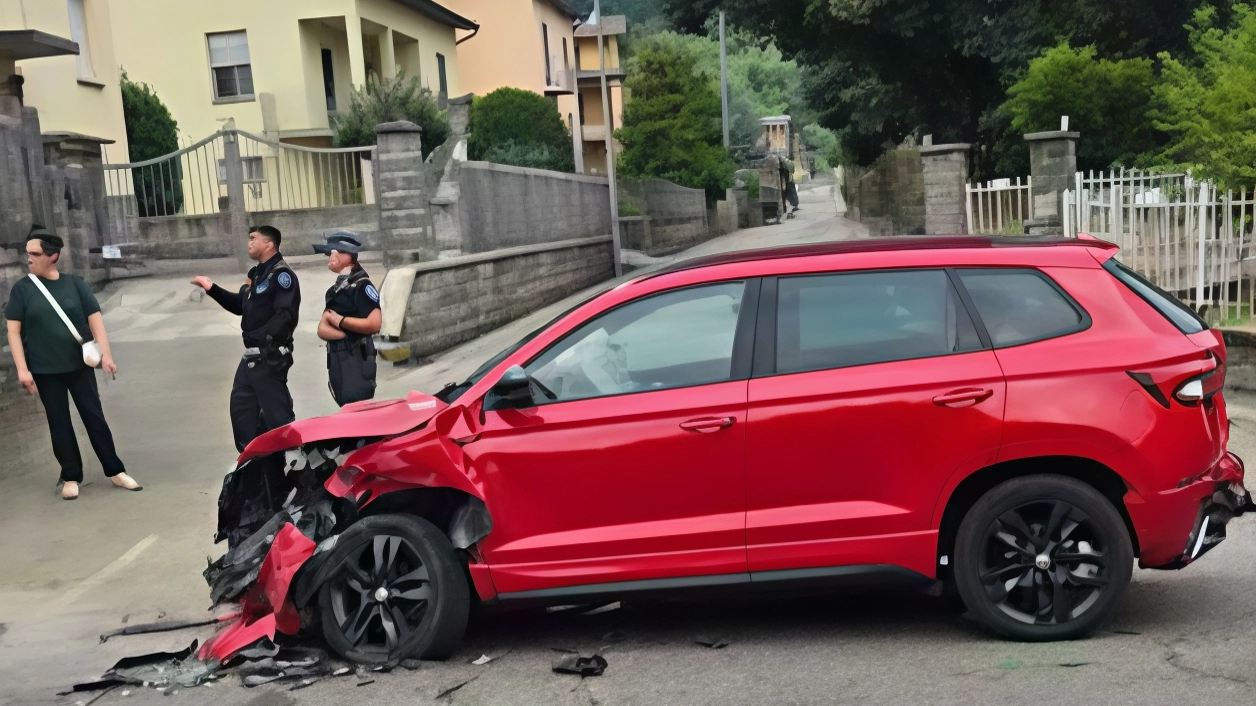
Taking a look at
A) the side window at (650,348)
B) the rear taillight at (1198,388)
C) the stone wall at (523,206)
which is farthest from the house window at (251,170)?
the rear taillight at (1198,388)

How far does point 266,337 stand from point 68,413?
72.5 inches

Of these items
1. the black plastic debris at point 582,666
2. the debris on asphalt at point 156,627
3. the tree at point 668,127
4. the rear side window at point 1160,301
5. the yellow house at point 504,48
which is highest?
the yellow house at point 504,48

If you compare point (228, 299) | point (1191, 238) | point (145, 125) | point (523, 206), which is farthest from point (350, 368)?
point (145, 125)

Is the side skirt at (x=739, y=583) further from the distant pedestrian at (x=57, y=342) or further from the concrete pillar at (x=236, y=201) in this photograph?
the concrete pillar at (x=236, y=201)

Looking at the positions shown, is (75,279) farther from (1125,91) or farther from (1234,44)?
(1125,91)

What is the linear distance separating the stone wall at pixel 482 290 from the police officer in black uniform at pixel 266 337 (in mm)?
6131

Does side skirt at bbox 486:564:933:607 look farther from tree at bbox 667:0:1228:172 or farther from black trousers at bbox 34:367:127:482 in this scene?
tree at bbox 667:0:1228:172

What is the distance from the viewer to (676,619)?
5.80 m

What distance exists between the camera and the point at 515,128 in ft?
116

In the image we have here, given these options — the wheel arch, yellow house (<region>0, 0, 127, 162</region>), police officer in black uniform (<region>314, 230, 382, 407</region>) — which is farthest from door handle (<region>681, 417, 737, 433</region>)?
yellow house (<region>0, 0, 127, 162</region>)

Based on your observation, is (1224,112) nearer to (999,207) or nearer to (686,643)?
(999,207)

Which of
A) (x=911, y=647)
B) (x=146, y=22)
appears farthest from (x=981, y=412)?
(x=146, y=22)

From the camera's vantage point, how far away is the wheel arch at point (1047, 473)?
196 inches

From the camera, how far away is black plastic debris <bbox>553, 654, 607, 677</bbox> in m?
5.00
